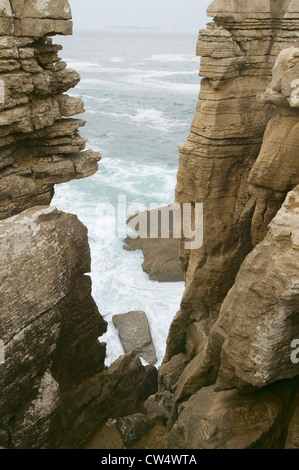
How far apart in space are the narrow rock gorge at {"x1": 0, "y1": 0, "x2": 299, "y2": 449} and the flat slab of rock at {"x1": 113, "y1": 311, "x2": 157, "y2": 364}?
6287 millimetres

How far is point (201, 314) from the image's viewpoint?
15203 mm

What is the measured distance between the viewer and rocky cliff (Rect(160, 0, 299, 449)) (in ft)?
27.7

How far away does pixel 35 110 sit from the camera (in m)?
9.07

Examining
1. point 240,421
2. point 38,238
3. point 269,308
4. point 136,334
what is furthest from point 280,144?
point 136,334

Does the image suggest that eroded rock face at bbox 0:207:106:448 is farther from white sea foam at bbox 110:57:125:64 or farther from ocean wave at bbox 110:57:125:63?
ocean wave at bbox 110:57:125:63

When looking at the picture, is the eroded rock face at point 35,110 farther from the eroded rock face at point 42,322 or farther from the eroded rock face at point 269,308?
the eroded rock face at point 269,308

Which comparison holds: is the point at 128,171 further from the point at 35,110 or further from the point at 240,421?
the point at 240,421

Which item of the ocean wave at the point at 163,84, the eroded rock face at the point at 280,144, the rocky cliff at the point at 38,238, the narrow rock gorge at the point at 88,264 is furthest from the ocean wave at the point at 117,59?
→ the rocky cliff at the point at 38,238

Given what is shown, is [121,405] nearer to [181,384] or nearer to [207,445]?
[181,384]

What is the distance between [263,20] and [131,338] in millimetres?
13240

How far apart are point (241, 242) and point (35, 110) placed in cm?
767

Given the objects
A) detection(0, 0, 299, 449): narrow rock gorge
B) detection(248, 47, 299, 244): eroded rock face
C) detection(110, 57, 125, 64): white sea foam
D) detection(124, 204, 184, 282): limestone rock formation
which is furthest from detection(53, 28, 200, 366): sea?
detection(110, 57, 125, 64): white sea foam

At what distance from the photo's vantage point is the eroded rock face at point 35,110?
8250 mm

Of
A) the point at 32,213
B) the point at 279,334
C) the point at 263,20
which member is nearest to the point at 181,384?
the point at 279,334
